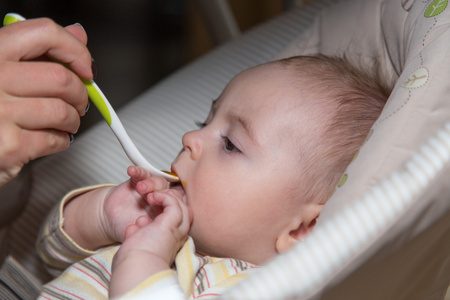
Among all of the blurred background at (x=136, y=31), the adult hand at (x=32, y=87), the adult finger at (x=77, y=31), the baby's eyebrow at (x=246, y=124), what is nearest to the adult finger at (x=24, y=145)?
the adult hand at (x=32, y=87)

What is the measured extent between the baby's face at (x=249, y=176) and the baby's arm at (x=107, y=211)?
0.06 m

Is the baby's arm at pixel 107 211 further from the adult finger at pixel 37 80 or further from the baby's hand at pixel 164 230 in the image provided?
the adult finger at pixel 37 80

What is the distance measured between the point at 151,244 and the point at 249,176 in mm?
160

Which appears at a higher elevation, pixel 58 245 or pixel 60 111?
pixel 60 111

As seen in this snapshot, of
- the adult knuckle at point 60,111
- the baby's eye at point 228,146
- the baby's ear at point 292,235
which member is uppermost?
the adult knuckle at point 60,111

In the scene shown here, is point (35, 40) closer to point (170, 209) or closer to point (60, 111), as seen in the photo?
point (60, 111)

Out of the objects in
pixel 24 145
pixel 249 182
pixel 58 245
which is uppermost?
pixel 24 145

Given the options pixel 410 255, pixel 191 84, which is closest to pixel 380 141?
pixel 410 255

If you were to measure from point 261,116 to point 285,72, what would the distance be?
8cm

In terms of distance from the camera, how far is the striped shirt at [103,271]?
Answer: 1.96 ft

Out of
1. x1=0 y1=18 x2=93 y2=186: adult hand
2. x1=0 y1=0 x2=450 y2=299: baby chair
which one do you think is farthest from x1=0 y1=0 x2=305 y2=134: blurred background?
x1=0 y1=18 x2=93 y2=186: adult hand

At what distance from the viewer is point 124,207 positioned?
71cm

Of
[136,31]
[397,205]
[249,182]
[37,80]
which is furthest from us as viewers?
[136,31]

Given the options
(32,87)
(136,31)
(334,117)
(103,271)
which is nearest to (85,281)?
(103,271)
